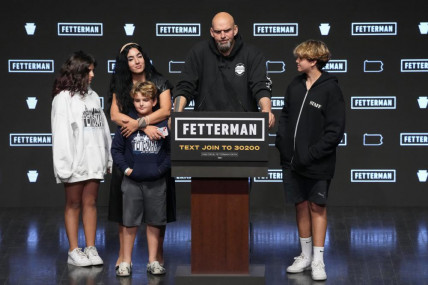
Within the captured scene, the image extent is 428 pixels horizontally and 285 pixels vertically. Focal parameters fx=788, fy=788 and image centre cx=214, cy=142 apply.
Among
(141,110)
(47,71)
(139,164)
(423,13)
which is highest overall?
(423,13)

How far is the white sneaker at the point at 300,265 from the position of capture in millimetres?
5465

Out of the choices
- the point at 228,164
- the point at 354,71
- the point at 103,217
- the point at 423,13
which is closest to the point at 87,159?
the point at 228,164

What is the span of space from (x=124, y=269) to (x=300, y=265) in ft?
3.99

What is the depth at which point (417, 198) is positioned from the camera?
787 centimetres

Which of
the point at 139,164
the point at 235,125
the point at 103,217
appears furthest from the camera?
the point at 103,217

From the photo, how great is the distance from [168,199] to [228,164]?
98 cm

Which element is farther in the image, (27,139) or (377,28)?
(27,139)

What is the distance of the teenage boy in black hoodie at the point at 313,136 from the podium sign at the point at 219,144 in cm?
78

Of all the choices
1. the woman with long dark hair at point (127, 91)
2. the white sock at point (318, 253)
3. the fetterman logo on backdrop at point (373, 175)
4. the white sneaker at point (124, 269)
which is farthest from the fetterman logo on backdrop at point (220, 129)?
the fetterman logo on backdrop at point (373, 175)

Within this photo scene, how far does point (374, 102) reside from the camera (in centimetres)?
779

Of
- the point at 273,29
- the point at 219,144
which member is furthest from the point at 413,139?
the point at 219,144

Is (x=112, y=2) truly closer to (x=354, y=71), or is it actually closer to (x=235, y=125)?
(x=354, y=71)

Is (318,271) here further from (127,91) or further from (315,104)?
(127,91)

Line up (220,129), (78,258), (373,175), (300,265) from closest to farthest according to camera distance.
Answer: (220,129), (300,265), (78,258), (373,175)
